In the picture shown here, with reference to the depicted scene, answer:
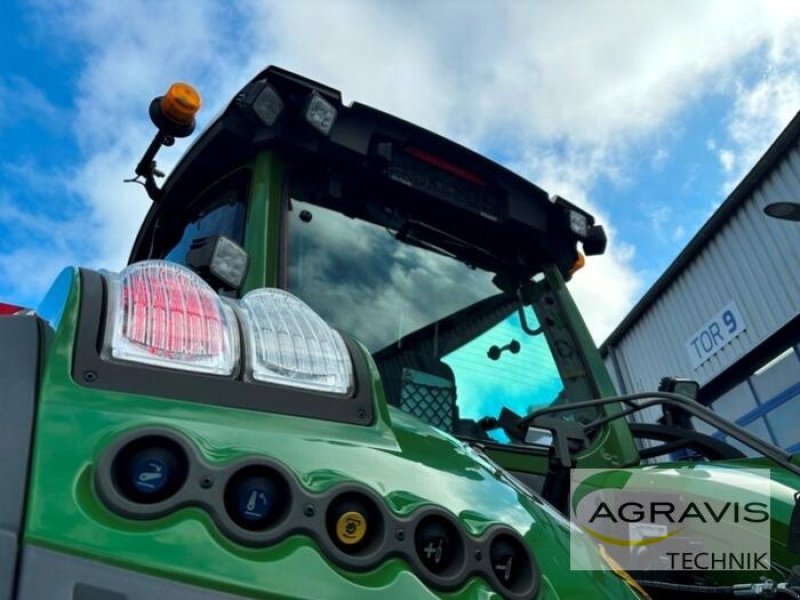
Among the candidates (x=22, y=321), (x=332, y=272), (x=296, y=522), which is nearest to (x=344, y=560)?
(x=296, y=522)

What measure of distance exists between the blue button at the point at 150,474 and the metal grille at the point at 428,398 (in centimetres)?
135

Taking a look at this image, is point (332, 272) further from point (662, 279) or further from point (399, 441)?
point (662, 279)

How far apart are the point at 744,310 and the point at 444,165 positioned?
13.3 m

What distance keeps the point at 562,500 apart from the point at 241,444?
1211 millimetres

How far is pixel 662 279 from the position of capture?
16.6m

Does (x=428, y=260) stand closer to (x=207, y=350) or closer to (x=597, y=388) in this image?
(x=597, y=388)

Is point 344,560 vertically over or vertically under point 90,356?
under

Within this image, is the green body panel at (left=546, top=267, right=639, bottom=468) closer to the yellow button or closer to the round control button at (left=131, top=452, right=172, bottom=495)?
the yellow button

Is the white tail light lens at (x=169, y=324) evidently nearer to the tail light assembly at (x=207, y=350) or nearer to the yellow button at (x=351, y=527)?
the tail light assembly at (x=207, y=350)

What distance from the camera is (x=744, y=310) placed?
1376 cm

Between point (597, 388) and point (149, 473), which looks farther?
point (597, 388)

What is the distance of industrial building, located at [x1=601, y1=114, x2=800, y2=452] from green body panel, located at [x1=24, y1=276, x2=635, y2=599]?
41.0 ft

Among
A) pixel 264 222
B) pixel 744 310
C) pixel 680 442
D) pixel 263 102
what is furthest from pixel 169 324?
pixel 744 310

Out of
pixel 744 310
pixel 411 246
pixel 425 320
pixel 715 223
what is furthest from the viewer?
pixel 715 223
